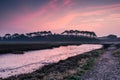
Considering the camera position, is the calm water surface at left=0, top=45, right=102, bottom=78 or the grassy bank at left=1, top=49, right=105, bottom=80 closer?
the grassy bank at left=1, top=49, right=105, bottom=80

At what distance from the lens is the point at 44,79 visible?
2681 cm

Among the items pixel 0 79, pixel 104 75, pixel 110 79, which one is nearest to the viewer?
pixel 110 79

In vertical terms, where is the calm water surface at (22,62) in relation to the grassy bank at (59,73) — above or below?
below

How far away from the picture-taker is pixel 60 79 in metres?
26.6

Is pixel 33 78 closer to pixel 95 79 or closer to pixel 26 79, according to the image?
pixel 26 79

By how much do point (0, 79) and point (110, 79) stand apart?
13676 millimetres

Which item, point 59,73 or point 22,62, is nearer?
point 59,73

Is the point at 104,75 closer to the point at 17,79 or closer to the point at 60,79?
the point at 60,79

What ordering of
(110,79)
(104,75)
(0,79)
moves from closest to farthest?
(110,79), (104,75), (0,79)

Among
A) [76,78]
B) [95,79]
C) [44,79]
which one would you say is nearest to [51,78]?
[44,79]

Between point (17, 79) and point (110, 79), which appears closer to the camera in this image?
point (110, 79)

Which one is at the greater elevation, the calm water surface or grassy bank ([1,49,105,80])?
grassy bank ([1,49,105,80])

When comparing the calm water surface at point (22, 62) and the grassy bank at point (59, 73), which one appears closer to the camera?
the grassy bank at point (59, 73)

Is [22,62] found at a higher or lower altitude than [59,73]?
lower
